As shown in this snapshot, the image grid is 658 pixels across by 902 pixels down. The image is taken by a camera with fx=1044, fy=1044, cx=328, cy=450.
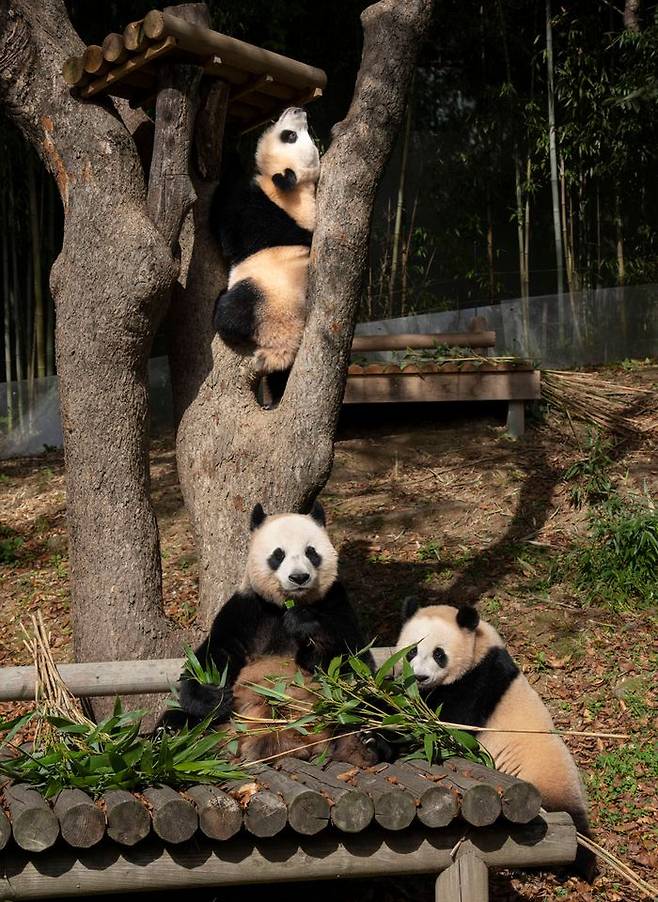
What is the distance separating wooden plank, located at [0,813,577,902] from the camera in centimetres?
265

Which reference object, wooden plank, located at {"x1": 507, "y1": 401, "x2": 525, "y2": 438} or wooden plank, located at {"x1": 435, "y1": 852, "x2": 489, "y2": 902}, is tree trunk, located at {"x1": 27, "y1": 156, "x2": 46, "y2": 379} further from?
wooden plank, located at {"x1": 435, "y1": 852, "x2": 489, "y2": 902}

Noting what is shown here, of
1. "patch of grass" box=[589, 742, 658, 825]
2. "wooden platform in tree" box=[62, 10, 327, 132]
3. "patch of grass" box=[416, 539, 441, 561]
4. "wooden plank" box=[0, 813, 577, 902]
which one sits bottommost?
"patch of grass" box=[589, 742, 658, 825]

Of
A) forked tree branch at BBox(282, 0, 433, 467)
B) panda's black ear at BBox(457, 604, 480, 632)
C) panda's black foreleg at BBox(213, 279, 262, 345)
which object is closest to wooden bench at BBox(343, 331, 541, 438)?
panda's black foreleg at BBox(213, 279, 262, 345)

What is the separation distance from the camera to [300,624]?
3600mm

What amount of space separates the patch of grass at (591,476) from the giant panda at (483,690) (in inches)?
107

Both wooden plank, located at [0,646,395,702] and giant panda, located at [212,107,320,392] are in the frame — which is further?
giant panda, located at [212,107,320,392]

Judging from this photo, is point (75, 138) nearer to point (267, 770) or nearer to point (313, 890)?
point (267, 770)

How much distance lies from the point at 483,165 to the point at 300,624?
355 inches

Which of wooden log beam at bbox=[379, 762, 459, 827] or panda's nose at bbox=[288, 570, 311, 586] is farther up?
panda's nose at bbox=[288, 570, 311, 586]

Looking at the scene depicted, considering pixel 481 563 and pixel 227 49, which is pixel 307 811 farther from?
pixel 481 563

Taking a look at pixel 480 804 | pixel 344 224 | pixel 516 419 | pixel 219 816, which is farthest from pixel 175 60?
pixel 516 419

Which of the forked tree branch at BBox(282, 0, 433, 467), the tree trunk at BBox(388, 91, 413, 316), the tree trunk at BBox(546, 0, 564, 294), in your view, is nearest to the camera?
the forked tree branch at BBox(282, 0, 433, 467)

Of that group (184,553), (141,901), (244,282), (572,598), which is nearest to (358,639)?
(141,901)

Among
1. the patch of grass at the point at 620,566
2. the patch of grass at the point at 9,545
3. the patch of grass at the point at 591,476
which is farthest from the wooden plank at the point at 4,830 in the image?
the patch of grass at the point at 591,476
